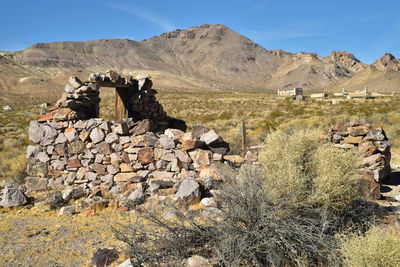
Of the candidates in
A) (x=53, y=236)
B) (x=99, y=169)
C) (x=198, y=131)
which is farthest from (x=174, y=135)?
(x=53, y=236)

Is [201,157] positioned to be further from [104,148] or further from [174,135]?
[104,148]

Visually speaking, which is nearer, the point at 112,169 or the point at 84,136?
the point at 112,169

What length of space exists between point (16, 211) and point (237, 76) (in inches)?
6049

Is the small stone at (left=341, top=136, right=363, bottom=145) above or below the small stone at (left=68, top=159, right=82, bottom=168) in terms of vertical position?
above

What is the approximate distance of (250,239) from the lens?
12.0 ft

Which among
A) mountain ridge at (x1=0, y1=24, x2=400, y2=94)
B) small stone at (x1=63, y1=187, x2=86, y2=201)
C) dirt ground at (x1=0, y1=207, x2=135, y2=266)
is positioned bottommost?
dirt ground at (x1=0, y1=207, x2=135, y2=266)

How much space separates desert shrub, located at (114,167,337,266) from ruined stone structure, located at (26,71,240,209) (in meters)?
2.58

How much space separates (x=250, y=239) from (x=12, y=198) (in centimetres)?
623

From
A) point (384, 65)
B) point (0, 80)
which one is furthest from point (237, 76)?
point (0, 80)

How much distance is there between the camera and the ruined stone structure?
728 cm

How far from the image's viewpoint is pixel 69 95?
29.1 feet

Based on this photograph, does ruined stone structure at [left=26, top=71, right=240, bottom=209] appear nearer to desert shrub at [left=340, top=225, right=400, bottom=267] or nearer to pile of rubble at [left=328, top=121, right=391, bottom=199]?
pile of rubble at [left=328, top=121, right=391, bottom=199]


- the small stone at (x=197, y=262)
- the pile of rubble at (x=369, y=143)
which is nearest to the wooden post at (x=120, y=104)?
the pile of rubble at (x=369, y=143)

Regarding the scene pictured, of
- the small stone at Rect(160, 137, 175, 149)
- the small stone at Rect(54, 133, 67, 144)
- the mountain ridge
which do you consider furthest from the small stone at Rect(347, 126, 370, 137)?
the mountain ridge
